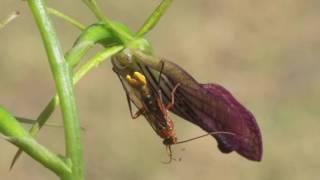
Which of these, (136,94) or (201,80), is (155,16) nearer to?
(136,94)

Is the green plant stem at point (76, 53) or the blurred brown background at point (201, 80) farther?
the blurred brown background at point (201, 80)

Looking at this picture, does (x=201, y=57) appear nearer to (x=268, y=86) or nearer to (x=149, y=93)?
(x=268, y=86)

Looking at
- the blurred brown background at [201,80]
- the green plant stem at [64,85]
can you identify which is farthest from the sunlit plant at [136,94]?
the blurred brown background at [201,80]

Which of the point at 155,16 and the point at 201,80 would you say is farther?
the point at 201,80

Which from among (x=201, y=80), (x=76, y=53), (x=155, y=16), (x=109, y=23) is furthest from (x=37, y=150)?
(x=201, y=80)

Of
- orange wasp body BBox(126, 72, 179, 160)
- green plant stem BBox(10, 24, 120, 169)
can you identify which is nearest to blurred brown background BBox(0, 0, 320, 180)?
orange wasp body BBox(126, 72, 179, 160)

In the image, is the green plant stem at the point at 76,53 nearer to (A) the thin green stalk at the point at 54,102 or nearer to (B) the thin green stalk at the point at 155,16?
(A) the thin green stalk at the point at 54,102

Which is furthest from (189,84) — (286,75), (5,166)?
(286,75)

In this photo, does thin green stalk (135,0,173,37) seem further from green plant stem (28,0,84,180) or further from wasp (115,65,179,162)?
green plant stem (28,0,84,180)
